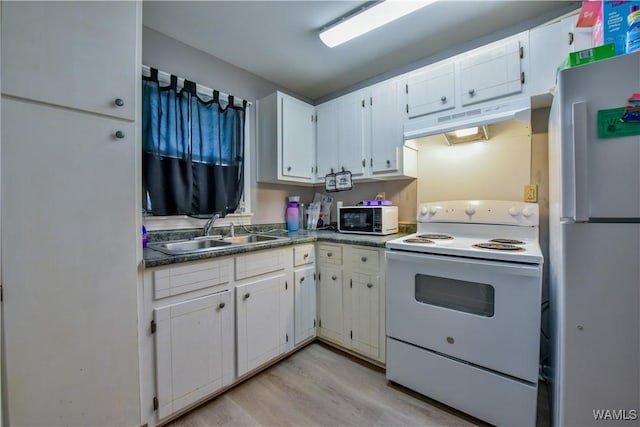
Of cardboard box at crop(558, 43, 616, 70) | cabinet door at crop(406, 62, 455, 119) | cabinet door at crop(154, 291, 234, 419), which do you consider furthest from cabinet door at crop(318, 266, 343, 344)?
cardboard box at crop(558, 43, 616, 70)

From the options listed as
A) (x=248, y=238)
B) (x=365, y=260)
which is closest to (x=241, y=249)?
(x=248, y=238)

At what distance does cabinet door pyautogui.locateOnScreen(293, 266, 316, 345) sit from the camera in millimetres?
1996

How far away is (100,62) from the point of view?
114 centimetres

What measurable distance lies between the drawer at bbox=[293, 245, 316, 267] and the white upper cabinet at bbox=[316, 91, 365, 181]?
79cm

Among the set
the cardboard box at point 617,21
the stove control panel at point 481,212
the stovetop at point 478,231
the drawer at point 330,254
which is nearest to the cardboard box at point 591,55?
the cardboard box at point 617,21

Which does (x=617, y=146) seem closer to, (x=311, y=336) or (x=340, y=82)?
(x=311, y=336)

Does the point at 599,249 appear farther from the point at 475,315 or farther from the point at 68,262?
the point at 68,262

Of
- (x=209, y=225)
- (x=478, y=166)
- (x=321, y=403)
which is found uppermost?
(x=478, y=166)

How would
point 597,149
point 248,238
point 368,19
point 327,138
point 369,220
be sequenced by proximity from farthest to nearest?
point 327,138, point 248,238, point 369,220, point 368,19, point 597,149

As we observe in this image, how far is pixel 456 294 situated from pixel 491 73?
4.66ft

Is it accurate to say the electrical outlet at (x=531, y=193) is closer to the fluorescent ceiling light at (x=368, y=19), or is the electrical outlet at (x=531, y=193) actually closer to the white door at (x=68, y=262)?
the fluorescent ceiling light at (x=368, y=19)

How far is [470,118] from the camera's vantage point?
164 centimetres

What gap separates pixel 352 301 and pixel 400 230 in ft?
2.67

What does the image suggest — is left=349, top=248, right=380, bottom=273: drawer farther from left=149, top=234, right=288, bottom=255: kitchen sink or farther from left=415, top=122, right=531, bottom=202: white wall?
left=415, top=122, right=531, bottom=202: white wall
